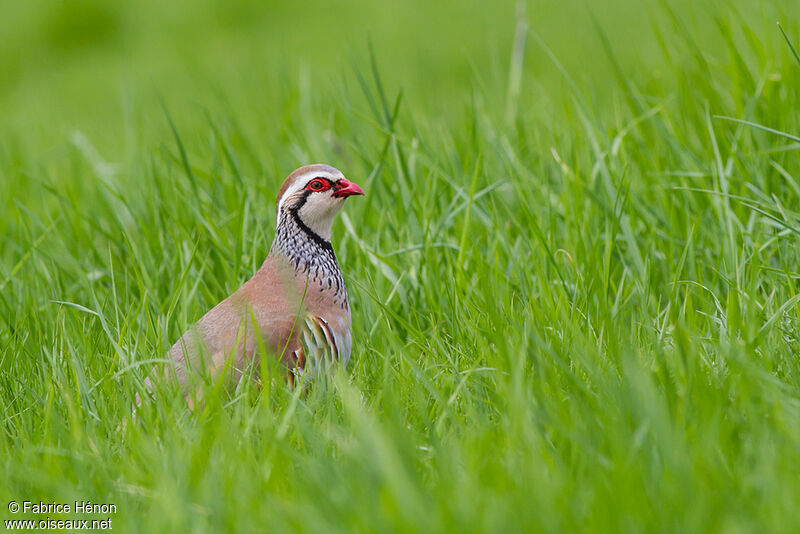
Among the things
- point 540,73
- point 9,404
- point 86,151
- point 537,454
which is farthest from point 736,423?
point 540,73

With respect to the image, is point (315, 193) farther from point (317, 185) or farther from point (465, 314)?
point (465, 314)

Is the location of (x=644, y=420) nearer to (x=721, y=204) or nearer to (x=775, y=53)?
(x=721, y=204)

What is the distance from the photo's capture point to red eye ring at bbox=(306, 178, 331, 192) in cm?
386

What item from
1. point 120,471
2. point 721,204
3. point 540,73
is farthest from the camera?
point 540,73

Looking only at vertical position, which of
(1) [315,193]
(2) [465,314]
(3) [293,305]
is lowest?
(2) [465,314]

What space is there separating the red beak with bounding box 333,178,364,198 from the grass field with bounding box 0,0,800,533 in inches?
11.2

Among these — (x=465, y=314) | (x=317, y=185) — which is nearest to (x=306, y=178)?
(x=317, y=185)

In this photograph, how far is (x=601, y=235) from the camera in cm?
400

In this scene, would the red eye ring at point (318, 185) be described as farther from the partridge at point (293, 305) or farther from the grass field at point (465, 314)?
the grass field at point (465, 314)

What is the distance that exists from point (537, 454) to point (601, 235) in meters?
1.92

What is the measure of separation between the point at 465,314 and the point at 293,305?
67 centimetres

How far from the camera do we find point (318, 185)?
3.88m

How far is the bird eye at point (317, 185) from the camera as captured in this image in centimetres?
386

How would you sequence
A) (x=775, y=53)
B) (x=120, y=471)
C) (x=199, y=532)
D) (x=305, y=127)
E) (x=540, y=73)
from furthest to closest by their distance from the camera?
1. (x=540, y=73)
2. (x=305, y=127)
3. (x=775, y=53)
4. (x=120, y=471)
5. (x=199, y=532)
